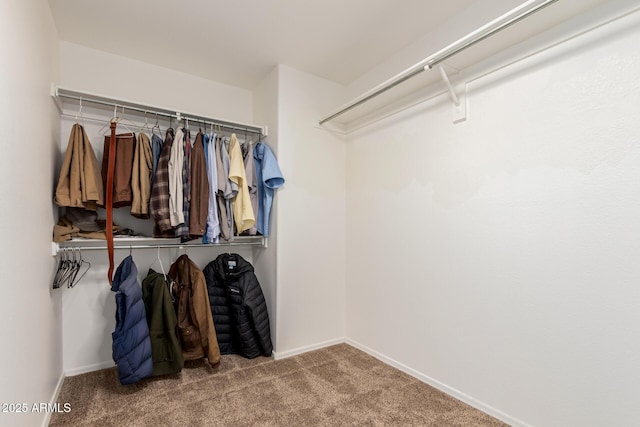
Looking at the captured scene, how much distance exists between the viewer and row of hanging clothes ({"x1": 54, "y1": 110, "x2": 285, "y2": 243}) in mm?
1934

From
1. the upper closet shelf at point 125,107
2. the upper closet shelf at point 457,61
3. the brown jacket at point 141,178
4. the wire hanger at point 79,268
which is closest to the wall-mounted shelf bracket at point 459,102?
the upper closet shelf at point 457,61

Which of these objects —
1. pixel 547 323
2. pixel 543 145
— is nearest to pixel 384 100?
pixel 543 145

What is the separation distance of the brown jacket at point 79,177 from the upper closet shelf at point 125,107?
222 mm

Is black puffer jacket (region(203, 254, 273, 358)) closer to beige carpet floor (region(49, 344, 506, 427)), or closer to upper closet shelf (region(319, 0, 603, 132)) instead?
beige carpet floor (region(49, 344, 506, 427))

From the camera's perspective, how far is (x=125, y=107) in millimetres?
2184

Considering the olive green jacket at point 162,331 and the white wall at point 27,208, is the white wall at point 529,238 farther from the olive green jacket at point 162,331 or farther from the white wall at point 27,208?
the white wall at point 27,208

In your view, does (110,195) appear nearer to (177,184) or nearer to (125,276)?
(177,184)

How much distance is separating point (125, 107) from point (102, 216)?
2.66 ft

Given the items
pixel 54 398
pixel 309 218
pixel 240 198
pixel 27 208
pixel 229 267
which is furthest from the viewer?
pixel 309 218

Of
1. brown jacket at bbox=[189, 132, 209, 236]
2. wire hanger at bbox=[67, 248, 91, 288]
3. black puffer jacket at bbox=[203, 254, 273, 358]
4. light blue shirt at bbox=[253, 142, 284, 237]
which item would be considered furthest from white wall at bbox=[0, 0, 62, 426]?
light blue shirt at bbox=[253, 142, 284, 237]

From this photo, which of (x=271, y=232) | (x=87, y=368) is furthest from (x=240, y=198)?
(x=87, y=368)

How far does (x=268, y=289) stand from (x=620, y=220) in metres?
2.23

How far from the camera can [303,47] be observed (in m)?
2.32

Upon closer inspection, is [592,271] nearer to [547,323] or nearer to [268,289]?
[547,323]
